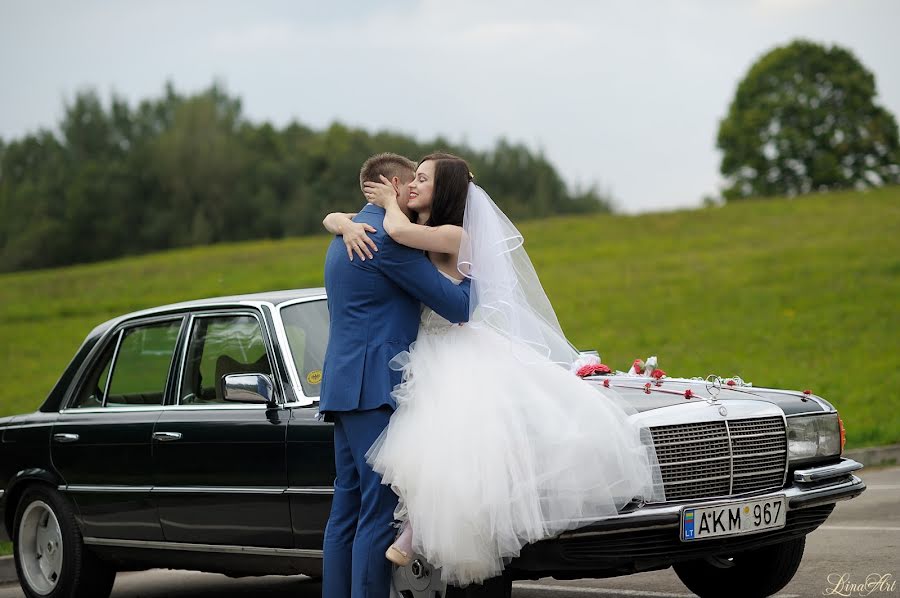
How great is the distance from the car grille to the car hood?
0.49 feet

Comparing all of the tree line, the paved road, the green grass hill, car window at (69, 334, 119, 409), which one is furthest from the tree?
car window at (69, 334, 119, 409)

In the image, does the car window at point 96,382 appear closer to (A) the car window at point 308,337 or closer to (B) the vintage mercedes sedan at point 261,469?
(B) the vintage mercedes sedan at point 261,469

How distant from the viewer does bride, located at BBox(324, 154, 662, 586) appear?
4.50m

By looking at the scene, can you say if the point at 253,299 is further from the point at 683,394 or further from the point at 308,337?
the point at 683,394

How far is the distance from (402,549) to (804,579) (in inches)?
117

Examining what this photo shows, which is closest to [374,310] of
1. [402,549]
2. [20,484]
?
[402,549]

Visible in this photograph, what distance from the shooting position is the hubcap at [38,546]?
7344 mm

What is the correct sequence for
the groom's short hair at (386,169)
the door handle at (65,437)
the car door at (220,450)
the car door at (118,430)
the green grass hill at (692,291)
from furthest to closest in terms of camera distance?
the green grass hill at (692,291) → the door handle at (65,437) → the car door at (118,430) → the car door at (220,450) → the groom's short hair at (386,169)

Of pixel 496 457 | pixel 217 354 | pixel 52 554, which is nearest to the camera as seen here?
pixel 496 457

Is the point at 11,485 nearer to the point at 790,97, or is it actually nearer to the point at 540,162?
the point at 790,97

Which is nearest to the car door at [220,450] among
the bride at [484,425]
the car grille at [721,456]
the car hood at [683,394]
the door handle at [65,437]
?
the door handle at [65,437]

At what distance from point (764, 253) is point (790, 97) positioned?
28752 mm

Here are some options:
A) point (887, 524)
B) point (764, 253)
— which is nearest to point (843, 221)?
point (764, 253)

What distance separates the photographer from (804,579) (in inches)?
260
